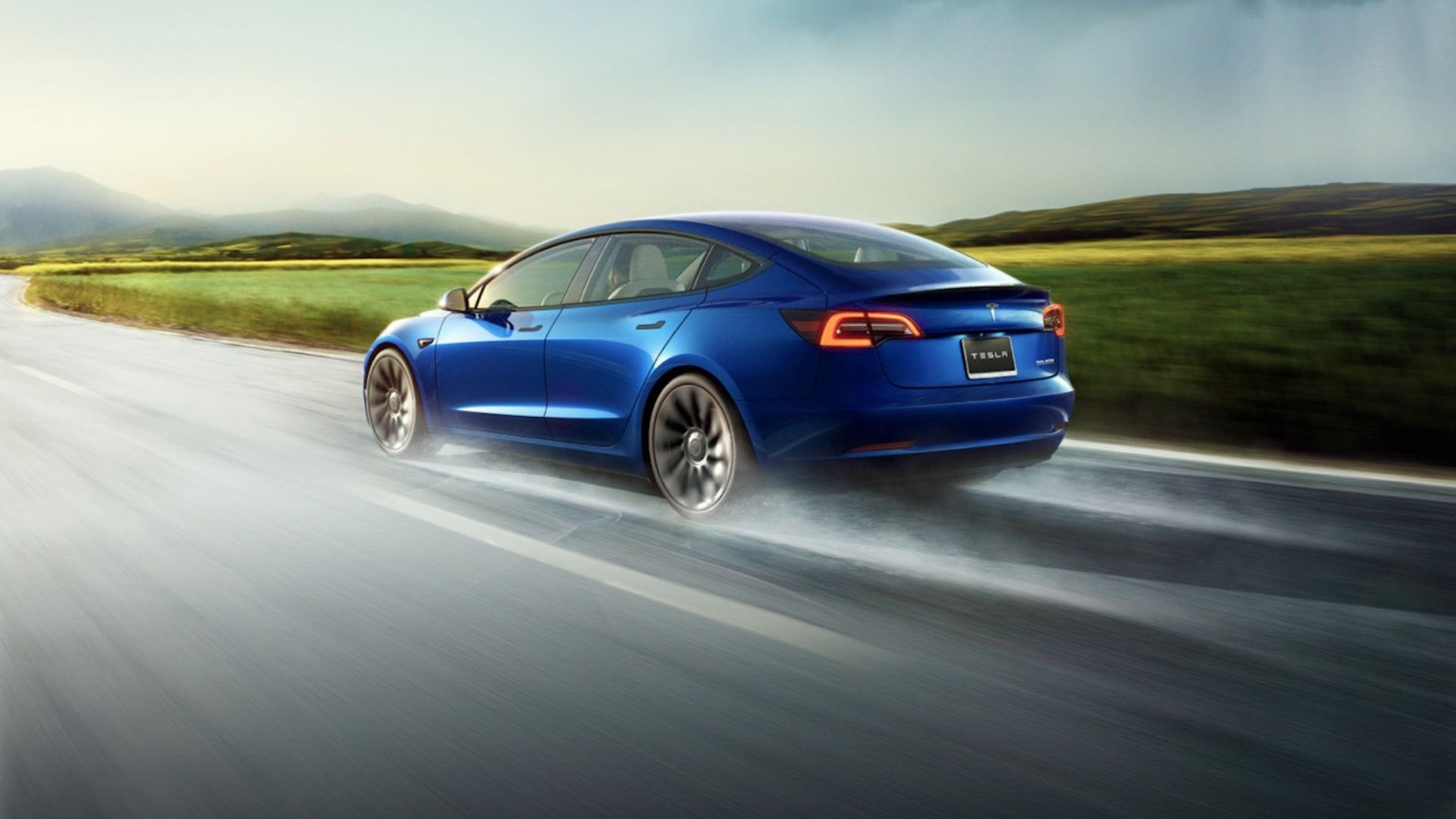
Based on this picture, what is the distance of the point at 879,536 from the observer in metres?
6.12

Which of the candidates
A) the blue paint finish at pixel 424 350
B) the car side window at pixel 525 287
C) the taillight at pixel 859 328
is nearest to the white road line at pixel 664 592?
the taillight at pixel 859 328

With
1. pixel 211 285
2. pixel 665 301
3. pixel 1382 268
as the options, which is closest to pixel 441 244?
pixel 211 285

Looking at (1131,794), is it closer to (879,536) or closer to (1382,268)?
(879,536)

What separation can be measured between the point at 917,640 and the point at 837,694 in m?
0.63

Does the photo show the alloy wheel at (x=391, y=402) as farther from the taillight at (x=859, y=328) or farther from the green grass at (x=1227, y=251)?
the green grass at (x=1227, y=251)

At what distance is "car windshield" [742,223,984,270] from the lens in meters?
6.40

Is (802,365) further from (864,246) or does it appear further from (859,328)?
(864,246)

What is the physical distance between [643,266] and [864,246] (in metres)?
1.15

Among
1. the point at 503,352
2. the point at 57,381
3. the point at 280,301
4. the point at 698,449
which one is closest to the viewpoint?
the point at 698,449

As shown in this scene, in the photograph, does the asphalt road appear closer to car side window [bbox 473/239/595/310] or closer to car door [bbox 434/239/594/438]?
car door [bbox 434/239/594/438]

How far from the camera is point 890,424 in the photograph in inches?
228

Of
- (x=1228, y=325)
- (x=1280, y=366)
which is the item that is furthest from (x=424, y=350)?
(x=1228, y=325)

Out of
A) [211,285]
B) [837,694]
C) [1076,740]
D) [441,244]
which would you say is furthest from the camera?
[441,244]

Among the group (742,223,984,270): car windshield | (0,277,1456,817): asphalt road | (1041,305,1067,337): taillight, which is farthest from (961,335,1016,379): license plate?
(0,277,1456,817): asphalt road
